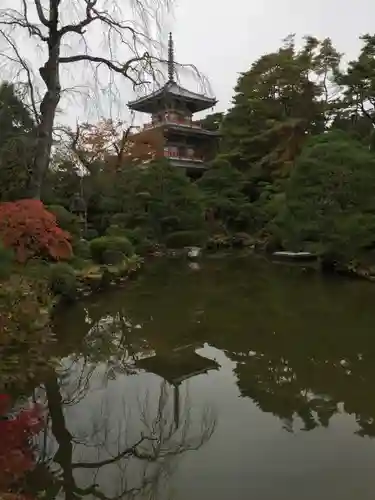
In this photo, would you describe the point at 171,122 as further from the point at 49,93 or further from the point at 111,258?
the point at 49,93

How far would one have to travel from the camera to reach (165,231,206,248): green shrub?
1817cm

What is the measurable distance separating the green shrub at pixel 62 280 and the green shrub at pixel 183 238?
9.72 m

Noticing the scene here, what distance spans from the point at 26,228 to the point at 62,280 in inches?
103

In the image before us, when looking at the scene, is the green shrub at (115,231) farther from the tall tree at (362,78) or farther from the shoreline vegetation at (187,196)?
the tall tree at (362,78)

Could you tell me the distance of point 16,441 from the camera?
3225mm

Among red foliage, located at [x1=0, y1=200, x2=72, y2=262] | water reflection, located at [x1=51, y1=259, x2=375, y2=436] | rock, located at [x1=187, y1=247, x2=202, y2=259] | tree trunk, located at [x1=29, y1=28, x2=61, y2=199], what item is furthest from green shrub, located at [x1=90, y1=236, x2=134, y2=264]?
tree trunk, located at [x1=29, y1=28, x2=61, y2=199]

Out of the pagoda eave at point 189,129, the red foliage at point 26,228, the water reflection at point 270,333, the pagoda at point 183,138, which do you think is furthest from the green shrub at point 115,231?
the pagoda eave at point 189,129

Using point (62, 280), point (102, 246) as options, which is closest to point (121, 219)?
point (102, 246)

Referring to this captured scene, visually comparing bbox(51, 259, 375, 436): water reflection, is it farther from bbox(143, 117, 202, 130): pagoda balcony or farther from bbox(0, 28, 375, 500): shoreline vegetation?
bbox(143, 117, 202, 130): pagoda balcony

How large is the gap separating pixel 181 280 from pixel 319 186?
4353 millimetres

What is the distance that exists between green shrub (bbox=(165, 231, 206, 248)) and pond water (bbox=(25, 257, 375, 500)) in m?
9.76

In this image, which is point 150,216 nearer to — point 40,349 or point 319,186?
point 319,186

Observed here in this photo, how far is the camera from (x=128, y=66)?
5977mm

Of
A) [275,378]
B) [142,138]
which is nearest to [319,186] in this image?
[275,378]
